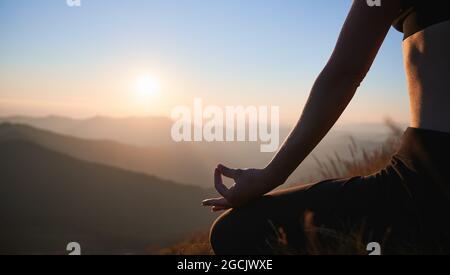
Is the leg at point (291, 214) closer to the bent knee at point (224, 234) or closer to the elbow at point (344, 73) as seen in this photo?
the bent knee at point (224, 234)

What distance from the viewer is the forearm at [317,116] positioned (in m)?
1.71

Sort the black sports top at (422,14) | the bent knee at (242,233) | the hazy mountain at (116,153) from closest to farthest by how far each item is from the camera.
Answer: the black sports top at (422,14), the bent knee at (242,233), the hazy mountain at (116,153)

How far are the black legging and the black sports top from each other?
13.5 inches

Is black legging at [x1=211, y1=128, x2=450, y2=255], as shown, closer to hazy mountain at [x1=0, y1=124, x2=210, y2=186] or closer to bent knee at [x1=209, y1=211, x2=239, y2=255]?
bent knee at [x1=209, y1=211, x2=239, y2=255]

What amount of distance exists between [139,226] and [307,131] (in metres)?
24.0

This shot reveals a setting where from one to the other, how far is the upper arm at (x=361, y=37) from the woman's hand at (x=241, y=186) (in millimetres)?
469

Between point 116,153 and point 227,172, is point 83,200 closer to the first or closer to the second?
point 116,153

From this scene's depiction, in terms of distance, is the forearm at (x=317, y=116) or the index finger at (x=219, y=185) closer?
the forearm at (x=317, y=116)

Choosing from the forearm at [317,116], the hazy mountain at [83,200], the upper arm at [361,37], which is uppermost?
the upper arm at [361,37]

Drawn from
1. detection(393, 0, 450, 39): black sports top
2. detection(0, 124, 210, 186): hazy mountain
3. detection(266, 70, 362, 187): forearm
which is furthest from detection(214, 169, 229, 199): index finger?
detection(0, 124, 210, 186): hazy mountain

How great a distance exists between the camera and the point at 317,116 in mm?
1714

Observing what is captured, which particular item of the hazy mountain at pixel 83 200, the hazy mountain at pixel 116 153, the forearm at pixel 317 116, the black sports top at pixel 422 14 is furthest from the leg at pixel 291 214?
the hazy mountain at pixel 116 153

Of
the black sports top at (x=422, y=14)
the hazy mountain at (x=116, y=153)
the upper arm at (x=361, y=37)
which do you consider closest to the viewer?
the black sports top at (x=422, y=14)
